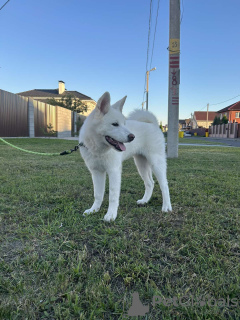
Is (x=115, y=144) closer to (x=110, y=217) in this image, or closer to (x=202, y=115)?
(x=110, y=217)

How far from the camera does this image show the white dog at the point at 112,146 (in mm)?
1967

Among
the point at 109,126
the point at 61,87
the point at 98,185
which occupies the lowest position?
the point at 98,185

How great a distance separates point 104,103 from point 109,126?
0.71ft

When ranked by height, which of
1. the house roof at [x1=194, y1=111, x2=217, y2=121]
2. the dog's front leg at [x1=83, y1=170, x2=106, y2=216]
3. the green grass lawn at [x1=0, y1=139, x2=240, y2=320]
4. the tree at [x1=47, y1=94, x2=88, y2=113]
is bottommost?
the green grass lawn at [x1=0, y1=139, x2=240, y2=320]

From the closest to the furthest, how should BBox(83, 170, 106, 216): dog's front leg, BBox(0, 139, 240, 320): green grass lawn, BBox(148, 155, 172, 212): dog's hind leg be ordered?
BBox(0, 139, 240, 320): green grass lawn < BBox(83, 170, 106, 216): dog's front leg < BBox(148, 155, 172, 212): dog's hind leg

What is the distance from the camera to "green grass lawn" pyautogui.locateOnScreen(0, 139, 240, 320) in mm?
1070

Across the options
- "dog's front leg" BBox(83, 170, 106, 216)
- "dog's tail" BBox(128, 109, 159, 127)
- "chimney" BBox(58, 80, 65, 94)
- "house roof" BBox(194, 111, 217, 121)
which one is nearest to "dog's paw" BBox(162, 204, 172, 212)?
"dog's front leg" BBox(83, 170, 106, 216)

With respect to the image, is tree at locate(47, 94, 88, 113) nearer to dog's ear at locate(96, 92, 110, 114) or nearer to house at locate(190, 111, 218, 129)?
dog's ear at locate(96, 92, 110, 114)

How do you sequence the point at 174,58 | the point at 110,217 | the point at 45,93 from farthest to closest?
the point at 45,93 → the point at 174,58 → the point at 110,217

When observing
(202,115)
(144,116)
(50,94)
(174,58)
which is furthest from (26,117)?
(202,115)

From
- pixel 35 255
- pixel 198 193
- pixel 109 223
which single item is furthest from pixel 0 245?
pixel 198 193

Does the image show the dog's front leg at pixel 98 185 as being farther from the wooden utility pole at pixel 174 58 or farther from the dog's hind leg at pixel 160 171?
the wooden utility pole at pixel 174 58

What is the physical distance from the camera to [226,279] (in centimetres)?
125

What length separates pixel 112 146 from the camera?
1998mm
